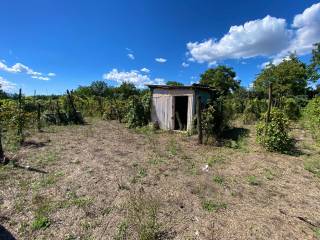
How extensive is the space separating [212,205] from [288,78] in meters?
28.8

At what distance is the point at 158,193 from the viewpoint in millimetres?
4445

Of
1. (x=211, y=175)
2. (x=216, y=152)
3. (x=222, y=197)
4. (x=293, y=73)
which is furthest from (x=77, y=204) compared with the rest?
(x=293, y=73)

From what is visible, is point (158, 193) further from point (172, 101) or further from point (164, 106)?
point (164, 106)

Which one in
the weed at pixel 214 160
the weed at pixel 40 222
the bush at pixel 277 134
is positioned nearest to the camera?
the weed at pixel 40 222

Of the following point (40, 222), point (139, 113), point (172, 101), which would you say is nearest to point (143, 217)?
point (40, 222)

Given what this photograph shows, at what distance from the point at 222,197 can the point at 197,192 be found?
0.49 meters

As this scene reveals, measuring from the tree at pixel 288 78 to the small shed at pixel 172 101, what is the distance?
19825mm

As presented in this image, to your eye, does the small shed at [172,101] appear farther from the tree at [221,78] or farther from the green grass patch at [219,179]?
the tree at [221,78]

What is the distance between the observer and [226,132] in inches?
415

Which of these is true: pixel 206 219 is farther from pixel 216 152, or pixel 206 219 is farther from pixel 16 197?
pixel 216 152

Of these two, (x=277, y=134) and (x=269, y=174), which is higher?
(x=277, y=134)

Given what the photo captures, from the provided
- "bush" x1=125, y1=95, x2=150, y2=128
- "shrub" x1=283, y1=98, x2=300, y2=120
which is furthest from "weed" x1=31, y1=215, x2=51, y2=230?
"shrub" x1=283, y1=98, x2=300, y2=120

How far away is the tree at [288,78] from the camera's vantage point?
1087 inches

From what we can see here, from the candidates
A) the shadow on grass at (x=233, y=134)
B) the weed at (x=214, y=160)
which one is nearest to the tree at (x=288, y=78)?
the shadow on grass at (x=233, y=134)
